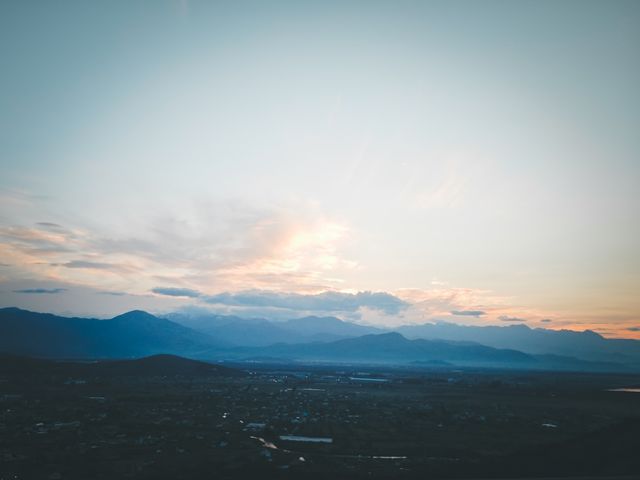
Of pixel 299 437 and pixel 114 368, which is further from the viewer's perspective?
pixel 114 368

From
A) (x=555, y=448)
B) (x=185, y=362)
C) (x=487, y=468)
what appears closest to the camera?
(x=487, y=468)

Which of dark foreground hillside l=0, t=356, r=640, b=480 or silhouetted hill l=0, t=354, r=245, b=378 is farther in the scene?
silhouetted hill l=0, t=354, r=245, b=378

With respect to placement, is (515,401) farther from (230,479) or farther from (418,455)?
(230,479)

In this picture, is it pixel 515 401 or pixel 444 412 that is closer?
pixel 444 412

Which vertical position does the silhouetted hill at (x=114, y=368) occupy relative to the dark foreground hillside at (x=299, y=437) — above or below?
below

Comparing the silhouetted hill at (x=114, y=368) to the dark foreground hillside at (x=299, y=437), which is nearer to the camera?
the dark foreground hillside at (x=299, y=437)

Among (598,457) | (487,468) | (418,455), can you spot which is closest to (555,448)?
(598,457)

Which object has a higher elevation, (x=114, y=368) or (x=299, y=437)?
(x=299, y=437)

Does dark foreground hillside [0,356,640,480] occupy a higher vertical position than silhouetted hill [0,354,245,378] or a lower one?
higher
